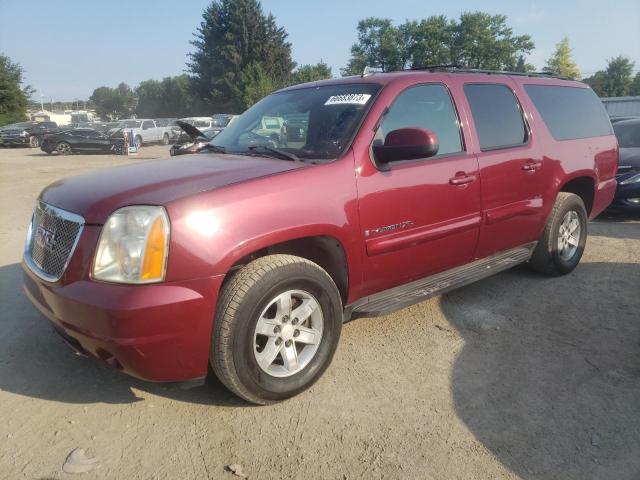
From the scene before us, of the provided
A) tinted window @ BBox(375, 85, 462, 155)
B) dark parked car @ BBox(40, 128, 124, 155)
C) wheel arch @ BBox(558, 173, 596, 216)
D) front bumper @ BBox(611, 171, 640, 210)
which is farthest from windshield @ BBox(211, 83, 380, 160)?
dark parked car @ BBox(40, 128, 124, 155)

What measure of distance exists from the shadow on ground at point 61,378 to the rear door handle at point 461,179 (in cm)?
202

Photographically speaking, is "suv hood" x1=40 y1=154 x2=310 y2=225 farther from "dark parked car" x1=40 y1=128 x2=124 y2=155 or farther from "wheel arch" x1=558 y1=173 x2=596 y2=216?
"dark parked car" x1=40 y1=128 x2=124 y2=155

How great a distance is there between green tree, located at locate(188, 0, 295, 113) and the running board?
185ft

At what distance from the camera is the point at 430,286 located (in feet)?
11.4

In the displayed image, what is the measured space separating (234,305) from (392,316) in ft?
5.89

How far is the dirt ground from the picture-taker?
225 centimetres

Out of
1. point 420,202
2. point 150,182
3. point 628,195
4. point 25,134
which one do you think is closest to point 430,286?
point 420,202

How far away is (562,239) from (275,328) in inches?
132

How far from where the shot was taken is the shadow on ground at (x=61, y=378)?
2.78m

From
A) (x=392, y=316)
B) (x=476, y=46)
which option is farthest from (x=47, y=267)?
(x=476, y=46)

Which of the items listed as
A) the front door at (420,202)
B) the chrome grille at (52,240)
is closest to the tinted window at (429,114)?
the front door at (420,202)

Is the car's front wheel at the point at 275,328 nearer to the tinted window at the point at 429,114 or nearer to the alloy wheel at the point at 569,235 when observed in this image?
the tinted window at the point at 429,114

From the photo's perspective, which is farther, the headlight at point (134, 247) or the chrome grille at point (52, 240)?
the chrome grille at point (52, 240)

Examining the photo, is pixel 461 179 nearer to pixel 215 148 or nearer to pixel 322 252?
pixel 322 252
